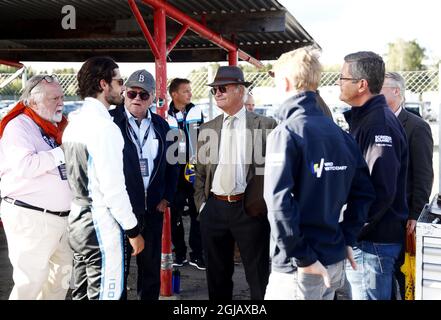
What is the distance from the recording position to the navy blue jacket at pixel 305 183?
7.13 feet

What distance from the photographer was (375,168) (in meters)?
2.66

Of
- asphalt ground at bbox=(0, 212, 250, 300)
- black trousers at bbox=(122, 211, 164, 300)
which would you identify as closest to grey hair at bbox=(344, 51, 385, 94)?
black trousers at bbox=(122, 211, 164, 300)

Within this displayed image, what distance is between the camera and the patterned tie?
3465 mm

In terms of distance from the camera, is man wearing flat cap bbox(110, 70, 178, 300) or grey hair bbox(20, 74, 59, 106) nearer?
grey hair bbox(20, 74, 59, 106)

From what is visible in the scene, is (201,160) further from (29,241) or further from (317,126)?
(317,126)

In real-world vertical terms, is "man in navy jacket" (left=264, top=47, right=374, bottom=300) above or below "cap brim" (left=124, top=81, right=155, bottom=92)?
below

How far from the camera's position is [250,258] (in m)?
3.46

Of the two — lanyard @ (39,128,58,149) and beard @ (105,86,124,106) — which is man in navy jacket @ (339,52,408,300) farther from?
lanyard @ (39,128,58,149)

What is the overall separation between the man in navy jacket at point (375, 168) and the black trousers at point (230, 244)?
757 mm

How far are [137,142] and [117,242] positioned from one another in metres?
1.10

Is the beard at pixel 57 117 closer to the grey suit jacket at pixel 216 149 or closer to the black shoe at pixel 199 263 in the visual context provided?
the grey suit jacket at pixel 216 149

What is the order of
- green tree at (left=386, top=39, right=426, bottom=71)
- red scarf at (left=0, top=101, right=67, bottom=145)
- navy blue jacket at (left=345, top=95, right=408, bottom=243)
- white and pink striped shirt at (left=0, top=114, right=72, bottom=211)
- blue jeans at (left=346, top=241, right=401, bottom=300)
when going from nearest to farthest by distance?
navy blue jacket at (left=345, top=95, right=408, bottom=243), blue jeans at (left=346, top=241, right=401, bottom=300), white and pink striped shirt at (left=0, top=114, right=72, bottom=211), red scarf at (left=0, top=101, right=67, bottom=145), green tree at (left=386, top=39, right=426, bottom=71)

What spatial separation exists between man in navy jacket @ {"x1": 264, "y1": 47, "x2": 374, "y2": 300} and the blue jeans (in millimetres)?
455
